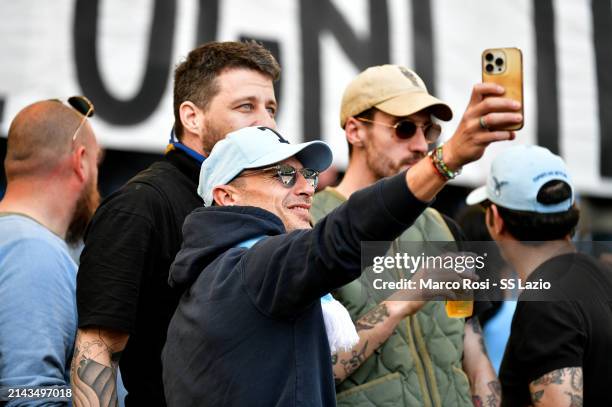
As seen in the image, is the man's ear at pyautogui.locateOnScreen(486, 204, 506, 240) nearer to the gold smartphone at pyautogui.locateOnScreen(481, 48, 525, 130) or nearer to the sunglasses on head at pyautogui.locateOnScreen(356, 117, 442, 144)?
the sunglasses on head at pyautogui.locateOnScreen(356, 117, 442, 144)

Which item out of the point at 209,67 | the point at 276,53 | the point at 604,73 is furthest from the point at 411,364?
the point at 604,73

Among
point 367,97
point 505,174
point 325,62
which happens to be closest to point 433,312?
point 505,174

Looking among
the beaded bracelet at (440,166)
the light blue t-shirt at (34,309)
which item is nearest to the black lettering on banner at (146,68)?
the light blue t-shirt at (34,309)

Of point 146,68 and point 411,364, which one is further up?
point 146,68

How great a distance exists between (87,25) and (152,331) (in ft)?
7.22

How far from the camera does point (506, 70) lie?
1740 millimetres

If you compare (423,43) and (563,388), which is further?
(423,43)

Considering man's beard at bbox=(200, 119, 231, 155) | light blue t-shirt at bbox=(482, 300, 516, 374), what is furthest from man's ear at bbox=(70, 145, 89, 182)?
light blue t-shirt at bbox=(482, 300, 516, 374)

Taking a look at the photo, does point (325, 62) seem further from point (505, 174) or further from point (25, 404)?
point (25, 404)

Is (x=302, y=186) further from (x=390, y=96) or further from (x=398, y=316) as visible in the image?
(x=390, y=96)

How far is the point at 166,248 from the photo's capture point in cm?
258

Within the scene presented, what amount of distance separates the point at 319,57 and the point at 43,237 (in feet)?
7.12

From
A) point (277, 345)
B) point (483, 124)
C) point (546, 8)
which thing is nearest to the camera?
point (483, 124)

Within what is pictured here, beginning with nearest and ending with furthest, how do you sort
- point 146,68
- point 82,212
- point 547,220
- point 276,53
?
point 547,220
point 82,212
point 146,68
point 276,53
